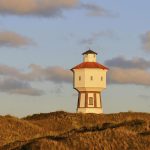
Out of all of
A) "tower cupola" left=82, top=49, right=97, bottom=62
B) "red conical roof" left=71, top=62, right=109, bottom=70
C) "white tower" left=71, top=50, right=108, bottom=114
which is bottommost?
"white tower" left=71, top=50, right=108, bottom=114

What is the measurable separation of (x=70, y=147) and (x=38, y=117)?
1613 inches

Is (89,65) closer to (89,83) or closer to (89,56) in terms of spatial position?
(89,56)

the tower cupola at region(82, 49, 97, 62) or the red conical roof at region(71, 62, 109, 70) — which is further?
the tower cupola at region(82, 49, 97, 62)

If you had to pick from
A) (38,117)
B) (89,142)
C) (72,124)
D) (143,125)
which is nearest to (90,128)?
(143,125)

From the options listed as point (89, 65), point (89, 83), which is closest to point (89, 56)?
point (89, 65)

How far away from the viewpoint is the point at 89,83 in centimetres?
10612

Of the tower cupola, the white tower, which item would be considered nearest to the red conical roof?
the white tower

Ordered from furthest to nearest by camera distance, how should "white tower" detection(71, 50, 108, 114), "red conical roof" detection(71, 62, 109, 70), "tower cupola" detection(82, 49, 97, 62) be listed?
"tower cupola" detection(82, 49, 97, 62)
"red conical roof" detection(71, 62, 109, 70)
"white tower" detection(71, 50, 108, 114)

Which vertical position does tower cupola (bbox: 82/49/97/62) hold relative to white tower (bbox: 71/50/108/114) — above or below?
above

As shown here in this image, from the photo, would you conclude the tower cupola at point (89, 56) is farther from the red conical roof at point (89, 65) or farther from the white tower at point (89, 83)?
the red conical roof at point (89, 65)

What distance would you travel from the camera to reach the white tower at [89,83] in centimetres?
10575

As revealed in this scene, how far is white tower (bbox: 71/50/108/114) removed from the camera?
105750 mm

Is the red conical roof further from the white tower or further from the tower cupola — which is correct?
the tower cupola

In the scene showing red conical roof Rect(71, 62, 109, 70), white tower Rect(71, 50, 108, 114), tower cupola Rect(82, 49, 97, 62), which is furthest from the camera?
tower cupola Rect(82, 49, 97, 62)
